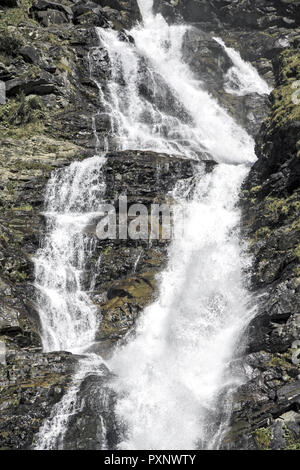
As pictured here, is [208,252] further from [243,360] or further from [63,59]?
[63,59]

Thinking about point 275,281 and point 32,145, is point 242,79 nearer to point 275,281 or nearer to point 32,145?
point 32,145

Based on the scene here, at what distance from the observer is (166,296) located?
15195mm

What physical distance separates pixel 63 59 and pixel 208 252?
17.2m

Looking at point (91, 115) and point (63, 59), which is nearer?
point (91, 115)

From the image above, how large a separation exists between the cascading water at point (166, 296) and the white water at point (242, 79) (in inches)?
373

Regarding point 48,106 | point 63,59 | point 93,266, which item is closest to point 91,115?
point 48,106

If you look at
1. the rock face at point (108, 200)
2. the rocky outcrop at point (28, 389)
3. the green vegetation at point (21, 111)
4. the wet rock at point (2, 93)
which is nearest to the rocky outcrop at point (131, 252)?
the rock face at point (108, 200)

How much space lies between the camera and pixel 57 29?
29.9 m

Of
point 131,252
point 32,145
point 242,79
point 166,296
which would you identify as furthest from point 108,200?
point 242,79

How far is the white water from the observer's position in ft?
116

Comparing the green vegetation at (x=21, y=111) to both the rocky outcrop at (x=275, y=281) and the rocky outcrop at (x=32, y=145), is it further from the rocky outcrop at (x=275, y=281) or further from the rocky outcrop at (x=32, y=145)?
the rocky outcrop at (x=275, y=281)

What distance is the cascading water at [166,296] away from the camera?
10.2m
